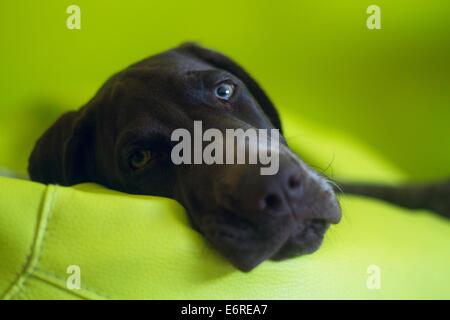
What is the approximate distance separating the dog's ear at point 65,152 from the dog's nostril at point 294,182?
0.94 metres

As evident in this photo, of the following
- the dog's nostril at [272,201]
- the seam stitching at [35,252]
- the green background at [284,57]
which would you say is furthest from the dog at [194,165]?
the green background at [284,57]

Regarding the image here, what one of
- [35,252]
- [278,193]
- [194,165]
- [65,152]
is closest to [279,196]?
[278,193]

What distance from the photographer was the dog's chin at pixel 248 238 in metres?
1.26

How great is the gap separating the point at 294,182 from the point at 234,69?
1007 mm

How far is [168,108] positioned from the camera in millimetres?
1648

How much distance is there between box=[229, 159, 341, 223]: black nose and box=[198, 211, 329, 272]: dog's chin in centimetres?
3

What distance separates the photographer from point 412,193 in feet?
8.82

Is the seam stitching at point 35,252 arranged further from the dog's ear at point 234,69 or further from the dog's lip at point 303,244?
the dog's ear at point 234,69

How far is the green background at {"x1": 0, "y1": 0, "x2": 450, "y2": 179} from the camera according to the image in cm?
277

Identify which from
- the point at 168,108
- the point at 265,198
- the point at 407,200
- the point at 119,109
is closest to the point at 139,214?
the point at 265,198

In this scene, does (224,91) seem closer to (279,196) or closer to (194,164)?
(194,164)

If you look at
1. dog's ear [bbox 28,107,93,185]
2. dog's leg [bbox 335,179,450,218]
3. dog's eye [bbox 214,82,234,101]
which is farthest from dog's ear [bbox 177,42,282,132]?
dog's leg [bbox 335,179,450,218]

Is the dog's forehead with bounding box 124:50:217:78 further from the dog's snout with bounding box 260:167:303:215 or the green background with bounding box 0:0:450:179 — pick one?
the green background with bounding box 0:0:450:179

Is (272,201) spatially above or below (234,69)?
below
